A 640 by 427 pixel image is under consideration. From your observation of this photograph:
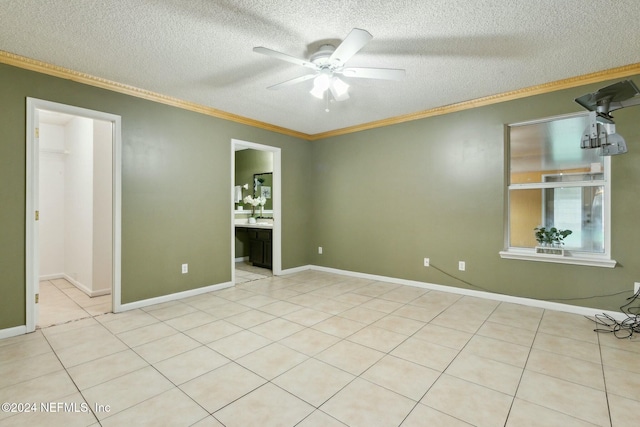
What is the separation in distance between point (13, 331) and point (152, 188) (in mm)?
1829

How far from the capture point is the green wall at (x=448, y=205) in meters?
3.09

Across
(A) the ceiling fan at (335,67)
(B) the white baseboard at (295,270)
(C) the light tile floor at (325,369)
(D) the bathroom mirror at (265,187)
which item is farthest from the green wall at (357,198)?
(A) the ceiling fan at (335,67)

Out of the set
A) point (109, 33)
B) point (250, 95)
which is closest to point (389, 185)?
point (250, 95)

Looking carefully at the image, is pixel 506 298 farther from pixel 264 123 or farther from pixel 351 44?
pixel 264 123

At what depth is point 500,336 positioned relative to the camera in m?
2.75

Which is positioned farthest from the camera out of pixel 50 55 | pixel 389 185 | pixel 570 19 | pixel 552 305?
pixel 389 185

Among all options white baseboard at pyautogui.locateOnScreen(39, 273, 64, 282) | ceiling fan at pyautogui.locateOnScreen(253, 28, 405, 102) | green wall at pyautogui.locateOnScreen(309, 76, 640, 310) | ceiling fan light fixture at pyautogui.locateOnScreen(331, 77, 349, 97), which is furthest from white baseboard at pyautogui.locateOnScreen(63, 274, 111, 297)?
ceiling fan light fixture at pyautogui.locateOnScreen(331, 77, 349, 97)

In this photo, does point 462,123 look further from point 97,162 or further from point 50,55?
point 97,162

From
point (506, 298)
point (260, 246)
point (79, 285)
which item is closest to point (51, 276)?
point (79, 285)

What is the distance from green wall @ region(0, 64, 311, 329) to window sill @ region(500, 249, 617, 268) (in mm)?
3810

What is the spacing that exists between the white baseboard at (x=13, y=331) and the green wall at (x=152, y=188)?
0.05m

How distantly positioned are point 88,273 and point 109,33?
3.21m

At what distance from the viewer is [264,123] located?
16.0 ft

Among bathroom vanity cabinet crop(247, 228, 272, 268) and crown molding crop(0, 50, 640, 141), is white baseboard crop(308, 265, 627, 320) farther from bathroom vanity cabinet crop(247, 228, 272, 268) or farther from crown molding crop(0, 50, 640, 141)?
crown molding crop(0, 50, 640, 141)
